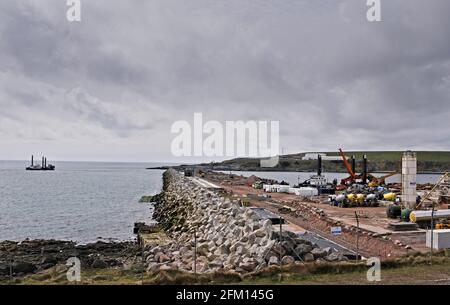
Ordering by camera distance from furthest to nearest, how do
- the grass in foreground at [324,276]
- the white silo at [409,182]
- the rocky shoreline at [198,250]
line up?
the white silo at [409,182] < the rocky shoreline at [198,250] < the grass in foreground at [324,276]

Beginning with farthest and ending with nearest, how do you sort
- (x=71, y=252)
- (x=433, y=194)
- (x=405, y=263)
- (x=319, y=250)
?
(x=433, y=194) → (x=71, y=252) → (x=319, y=250) → (x=405, y=263)

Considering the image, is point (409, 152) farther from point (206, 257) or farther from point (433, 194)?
point (206, 257)

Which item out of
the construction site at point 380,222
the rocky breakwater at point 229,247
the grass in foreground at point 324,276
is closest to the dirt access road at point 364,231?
the construction site at point 380,222

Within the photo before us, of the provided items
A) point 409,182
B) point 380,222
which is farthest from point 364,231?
point 409,182

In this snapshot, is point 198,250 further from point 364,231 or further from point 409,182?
point 409,182

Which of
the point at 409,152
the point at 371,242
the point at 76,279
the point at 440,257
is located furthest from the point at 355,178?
the point at 76,279

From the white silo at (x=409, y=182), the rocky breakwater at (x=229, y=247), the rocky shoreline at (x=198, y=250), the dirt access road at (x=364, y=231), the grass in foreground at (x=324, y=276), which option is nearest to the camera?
the grass in foreground at (x=324, y=276)

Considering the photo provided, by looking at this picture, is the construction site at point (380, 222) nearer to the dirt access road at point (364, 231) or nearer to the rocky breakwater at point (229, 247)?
the dirt access road at point (364, 231)

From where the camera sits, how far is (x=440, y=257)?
13.5 m

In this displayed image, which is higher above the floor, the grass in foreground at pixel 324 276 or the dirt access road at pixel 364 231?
the grass in foreground at pixel 324 276

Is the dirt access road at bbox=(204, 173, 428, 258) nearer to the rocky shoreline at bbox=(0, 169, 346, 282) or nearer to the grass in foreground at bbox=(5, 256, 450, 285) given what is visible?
the grass in foreground at bbox=(5, 256, 450, 285)

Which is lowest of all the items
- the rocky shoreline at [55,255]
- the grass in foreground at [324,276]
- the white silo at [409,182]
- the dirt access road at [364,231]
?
the rocky shoreline at [55,255]

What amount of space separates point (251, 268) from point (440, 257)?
19.2 feet

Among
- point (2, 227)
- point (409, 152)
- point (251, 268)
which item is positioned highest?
point (409, 152)
